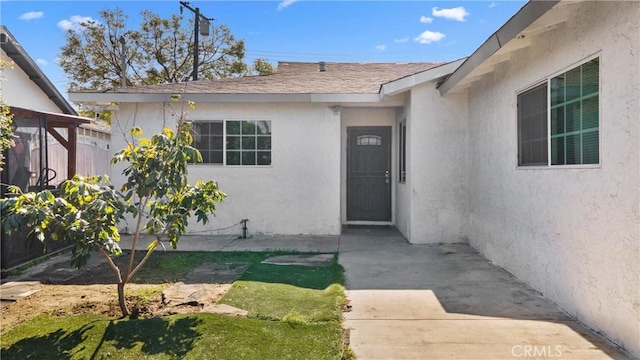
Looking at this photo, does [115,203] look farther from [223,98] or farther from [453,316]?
[223,98]

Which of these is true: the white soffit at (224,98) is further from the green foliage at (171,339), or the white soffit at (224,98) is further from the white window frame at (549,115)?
the green foliage at (171,339)

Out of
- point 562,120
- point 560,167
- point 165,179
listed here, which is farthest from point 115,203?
point 562,120

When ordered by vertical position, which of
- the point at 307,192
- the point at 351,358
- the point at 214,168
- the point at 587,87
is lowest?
the point at 351,358

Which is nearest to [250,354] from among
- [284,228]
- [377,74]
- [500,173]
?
[500,173]

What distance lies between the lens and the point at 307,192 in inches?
335

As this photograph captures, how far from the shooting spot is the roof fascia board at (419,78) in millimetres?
6883

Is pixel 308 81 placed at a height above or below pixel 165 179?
above

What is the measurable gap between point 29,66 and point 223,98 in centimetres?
763

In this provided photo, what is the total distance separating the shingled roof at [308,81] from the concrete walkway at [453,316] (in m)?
4.08

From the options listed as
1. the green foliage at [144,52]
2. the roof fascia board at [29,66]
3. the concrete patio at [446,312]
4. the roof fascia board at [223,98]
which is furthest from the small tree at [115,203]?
the green foliage at [144,52]

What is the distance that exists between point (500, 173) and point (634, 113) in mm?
2875

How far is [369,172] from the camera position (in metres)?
9.72

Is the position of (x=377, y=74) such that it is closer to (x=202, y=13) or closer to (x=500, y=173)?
(x=500, y=173)

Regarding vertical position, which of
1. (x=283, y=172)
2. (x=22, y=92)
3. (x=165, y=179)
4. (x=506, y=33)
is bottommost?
(x=165, y=179)
